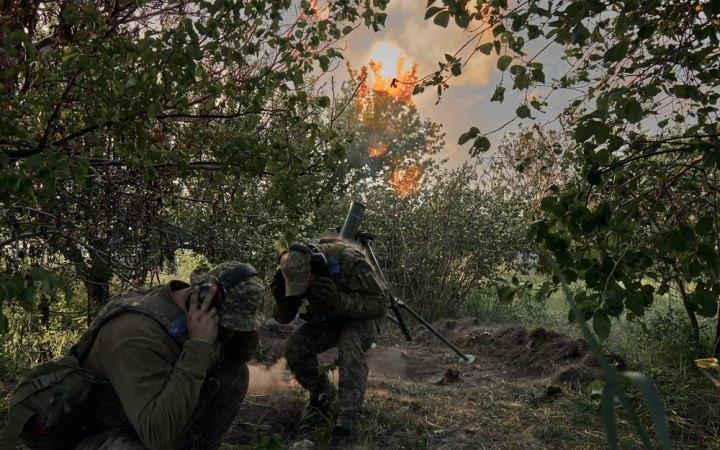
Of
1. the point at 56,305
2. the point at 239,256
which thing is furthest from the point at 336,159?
the point at 56,305

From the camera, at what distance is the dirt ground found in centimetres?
397

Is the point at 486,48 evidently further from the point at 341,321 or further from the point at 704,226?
the point at 341,321

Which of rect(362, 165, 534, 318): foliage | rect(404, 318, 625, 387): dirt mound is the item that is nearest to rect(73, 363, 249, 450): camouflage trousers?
rect(404, 318, 625, 387): dirt mound

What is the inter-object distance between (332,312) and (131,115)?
2051 millimetres

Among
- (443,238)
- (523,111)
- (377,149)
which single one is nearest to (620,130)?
(523,111)

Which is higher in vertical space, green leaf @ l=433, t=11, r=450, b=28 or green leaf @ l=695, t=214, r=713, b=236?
green leaf @ l=433, t=11, r=450, b=28

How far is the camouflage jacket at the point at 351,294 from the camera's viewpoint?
4.20 meters

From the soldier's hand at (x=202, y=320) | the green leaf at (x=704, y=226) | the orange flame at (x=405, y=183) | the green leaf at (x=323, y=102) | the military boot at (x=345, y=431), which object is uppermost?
the orange flame at (x=405, y=183)

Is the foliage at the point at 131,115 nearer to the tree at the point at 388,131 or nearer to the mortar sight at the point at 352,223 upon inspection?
the mortar sight at the point at 352,223

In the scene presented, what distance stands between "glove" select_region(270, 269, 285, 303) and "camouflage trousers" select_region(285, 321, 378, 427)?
1.08 feet

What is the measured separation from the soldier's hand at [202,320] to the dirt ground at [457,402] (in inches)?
57.6

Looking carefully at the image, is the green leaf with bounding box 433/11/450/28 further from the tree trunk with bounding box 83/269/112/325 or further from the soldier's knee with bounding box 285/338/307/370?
the tree trunk with bounding box 83/269/112/325

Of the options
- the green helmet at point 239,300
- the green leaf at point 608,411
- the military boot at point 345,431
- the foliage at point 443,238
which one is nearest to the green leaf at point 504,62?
the green helmet at point 239,300

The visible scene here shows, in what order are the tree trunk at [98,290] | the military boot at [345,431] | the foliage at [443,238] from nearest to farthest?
the military boot at [345,431]
the tree trunk at [98,290]
the foliage at [443,238]
